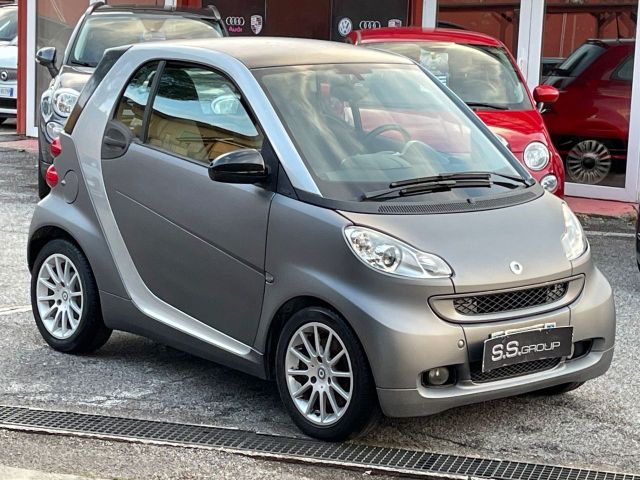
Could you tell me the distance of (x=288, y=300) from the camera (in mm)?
Answer: 5094

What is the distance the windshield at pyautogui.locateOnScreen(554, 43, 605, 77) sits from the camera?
12945 millimetres

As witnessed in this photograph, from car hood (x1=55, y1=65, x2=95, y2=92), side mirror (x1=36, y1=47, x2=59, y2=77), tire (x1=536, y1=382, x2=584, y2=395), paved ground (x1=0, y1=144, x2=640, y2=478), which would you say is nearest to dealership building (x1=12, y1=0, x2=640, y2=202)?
side mirror (x1=36, y1=47, x2=59, y2=77)

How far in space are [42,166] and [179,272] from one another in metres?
5.62

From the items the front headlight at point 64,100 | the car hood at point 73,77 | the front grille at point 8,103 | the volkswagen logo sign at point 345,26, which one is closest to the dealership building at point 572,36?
the volkswagen logo sign at point 345,26

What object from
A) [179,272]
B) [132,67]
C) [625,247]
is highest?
[132,67]

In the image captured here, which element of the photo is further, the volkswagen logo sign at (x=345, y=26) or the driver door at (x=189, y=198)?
the volkswagen logo sign at (x=345, y=26)

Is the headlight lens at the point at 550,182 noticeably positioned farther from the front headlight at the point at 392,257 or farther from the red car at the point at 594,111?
the front headlight at the point at 392,257

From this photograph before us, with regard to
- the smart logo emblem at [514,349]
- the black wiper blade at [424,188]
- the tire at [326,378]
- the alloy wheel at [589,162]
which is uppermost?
the black wiper blade at [424,188]

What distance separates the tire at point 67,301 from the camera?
20.1 ft

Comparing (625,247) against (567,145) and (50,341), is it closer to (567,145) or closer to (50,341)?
(567,145)

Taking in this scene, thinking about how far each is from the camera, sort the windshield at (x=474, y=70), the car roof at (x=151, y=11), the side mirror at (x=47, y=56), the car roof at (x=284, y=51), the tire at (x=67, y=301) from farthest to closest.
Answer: the car roof at (x=151, y=11), the side mirror at (x=47, y=56), the windshield at (x=474, y=70), the tire at (x=67, y=301), the car roof at (x=284, y=51)

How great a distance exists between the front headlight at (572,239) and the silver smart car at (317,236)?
0.01 m

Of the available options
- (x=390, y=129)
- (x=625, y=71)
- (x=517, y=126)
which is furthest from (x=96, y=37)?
(x=390, y=129)

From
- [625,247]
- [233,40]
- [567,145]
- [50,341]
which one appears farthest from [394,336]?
[567,145]
